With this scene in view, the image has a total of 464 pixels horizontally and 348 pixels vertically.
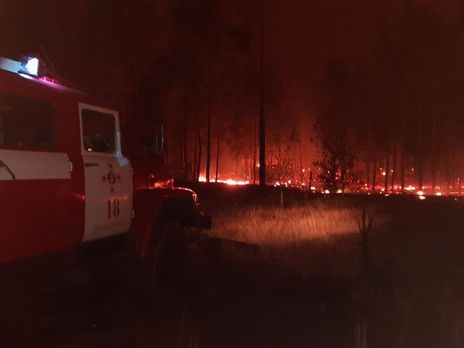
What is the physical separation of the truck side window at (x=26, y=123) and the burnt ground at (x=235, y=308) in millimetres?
1156

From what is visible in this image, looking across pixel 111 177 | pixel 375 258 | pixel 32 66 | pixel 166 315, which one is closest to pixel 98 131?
pixel 111 177

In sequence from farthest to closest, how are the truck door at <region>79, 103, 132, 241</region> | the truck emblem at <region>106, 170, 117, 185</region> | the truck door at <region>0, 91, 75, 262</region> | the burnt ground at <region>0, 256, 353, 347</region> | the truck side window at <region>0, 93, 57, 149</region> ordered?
the truck emblem at <region>106, 170, 117, 185</region> → the truck door at <region>79, 103, 132, 241</region> → the burnt ground at <region>0, 256, 353, 347</region> → the truck side window at <region>0, 93, 57, 149</region> → the truck door at <region>0, 91, 75, 262</region>

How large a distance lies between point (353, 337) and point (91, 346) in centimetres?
263

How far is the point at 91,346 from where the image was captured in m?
6.27

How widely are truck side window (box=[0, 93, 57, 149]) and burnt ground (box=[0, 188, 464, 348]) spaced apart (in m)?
1.16

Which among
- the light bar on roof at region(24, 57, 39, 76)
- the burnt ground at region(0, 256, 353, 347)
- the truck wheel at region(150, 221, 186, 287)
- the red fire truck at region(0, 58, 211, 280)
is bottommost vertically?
the burnt ground at region(0, 256, 353, 347)

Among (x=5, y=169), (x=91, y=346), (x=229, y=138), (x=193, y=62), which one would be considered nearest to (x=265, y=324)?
(x=91, y=346)

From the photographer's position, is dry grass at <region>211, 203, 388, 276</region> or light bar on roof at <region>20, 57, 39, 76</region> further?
dry grass at <region>211, 203, 388, 276</region>

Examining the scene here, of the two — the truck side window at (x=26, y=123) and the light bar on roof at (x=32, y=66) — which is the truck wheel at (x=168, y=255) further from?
the light bar on roof at (x=32, y=66)

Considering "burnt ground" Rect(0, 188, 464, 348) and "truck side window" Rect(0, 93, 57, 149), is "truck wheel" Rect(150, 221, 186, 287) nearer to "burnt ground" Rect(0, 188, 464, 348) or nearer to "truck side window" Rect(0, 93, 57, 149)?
"burnt ground" Rect(0, 188, 464, 348)

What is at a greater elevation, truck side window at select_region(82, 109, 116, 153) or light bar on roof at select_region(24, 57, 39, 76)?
light bar on roof at select_region(24, 57, 39, 76)

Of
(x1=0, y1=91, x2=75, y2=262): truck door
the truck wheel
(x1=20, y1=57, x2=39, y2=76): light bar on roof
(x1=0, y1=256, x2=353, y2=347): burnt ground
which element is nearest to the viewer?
(x1=0, y1=91, x2=75, y2=262): truck door

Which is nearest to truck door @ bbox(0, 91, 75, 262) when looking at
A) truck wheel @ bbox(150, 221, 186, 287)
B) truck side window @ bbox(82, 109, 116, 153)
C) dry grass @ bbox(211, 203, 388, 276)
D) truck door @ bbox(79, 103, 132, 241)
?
truck door @ bbox(79, 103, 132, 241)

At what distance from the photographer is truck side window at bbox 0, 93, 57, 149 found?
577cm
